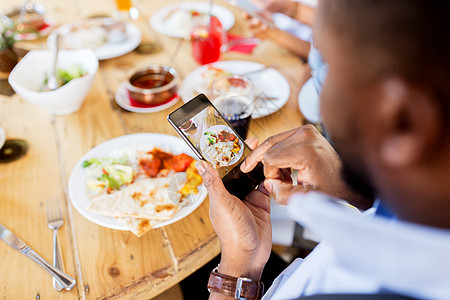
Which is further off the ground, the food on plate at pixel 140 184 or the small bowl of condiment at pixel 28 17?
the small bowl of condiment at pixel 28 17

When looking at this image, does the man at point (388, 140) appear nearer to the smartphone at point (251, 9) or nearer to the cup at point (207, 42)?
the cup at point (207, 42)

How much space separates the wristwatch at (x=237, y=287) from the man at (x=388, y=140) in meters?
0.22

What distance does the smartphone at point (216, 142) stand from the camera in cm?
86

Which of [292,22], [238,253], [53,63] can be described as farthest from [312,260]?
[292,22]

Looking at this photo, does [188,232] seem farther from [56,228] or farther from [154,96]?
[154,96]

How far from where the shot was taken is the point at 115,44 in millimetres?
1502

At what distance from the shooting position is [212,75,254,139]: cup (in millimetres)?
1047

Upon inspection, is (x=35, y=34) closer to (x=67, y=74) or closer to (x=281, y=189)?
(x=67, y=74)

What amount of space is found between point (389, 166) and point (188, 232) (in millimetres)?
547

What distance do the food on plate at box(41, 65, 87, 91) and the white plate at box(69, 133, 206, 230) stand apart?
0.36m

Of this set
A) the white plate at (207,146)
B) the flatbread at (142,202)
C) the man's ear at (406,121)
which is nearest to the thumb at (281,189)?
the white plate at (207,146)

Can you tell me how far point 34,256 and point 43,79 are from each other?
2.36ft

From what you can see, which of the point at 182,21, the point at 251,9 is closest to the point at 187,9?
the point at 182,21

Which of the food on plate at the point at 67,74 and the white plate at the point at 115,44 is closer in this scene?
the food on plate at the point at 67,74
